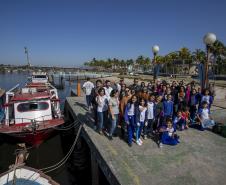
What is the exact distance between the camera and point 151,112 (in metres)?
7.83

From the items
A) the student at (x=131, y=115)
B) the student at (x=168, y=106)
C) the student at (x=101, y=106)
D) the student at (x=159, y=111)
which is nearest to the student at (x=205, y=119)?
the student at (x=168, y=106)

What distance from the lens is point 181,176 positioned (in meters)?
5.41

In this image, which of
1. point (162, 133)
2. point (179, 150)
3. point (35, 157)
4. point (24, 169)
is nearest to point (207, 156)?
point (179, 150)

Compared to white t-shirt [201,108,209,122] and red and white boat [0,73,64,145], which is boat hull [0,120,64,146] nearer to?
red and white boat [0,73,64,145]

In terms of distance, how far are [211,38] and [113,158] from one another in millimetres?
7451

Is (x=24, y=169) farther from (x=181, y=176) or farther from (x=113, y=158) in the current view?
(x=181, y=176)

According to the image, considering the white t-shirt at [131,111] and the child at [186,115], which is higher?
the white t-shirt at [131,111]

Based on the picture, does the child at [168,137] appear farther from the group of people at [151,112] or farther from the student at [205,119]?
the student at [205,119]

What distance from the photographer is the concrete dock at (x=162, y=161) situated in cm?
527

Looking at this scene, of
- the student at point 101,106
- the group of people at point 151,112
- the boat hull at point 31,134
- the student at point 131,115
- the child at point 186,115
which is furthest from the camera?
the boat hull at point 31,134

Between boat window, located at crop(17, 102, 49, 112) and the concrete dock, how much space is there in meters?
4.67

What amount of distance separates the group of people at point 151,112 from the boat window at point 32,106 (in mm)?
4493

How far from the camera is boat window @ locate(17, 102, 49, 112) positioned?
37.5ft

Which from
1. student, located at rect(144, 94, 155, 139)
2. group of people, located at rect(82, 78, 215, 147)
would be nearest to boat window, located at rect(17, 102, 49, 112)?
group of people, located at rect(82, 78, 215, 147)
